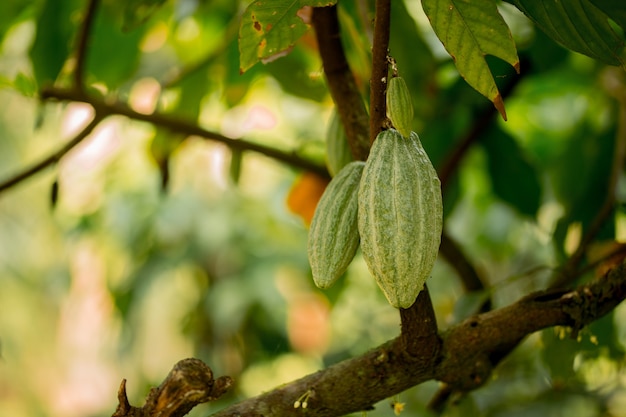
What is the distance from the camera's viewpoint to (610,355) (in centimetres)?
122

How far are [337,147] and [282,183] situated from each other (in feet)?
5.63

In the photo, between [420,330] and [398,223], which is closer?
[398,223]

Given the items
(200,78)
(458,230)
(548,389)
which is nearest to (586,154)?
(548,389)

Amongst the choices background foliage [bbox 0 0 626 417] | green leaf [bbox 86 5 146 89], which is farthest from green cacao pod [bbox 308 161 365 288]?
green leaf [bbox 86 5 146 89]

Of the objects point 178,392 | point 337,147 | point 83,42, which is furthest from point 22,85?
point 178,392

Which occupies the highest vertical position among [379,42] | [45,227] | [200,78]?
[379,42]

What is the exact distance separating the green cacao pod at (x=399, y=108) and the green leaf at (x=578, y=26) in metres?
0.13

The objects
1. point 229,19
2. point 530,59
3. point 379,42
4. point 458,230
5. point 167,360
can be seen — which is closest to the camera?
point 379,42

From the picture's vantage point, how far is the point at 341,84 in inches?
32.2

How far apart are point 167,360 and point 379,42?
3.57m

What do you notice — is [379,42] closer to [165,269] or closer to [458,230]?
[458,230]

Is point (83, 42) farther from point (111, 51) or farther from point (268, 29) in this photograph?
point (268, 29)

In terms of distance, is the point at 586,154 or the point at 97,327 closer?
the point at 586,154

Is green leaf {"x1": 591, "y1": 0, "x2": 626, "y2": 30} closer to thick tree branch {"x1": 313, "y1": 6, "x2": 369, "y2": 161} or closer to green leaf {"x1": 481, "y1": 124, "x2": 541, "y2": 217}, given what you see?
thick tree branch {"x1": 313, "y1": 6, "x2": 369, "y2": 161}
